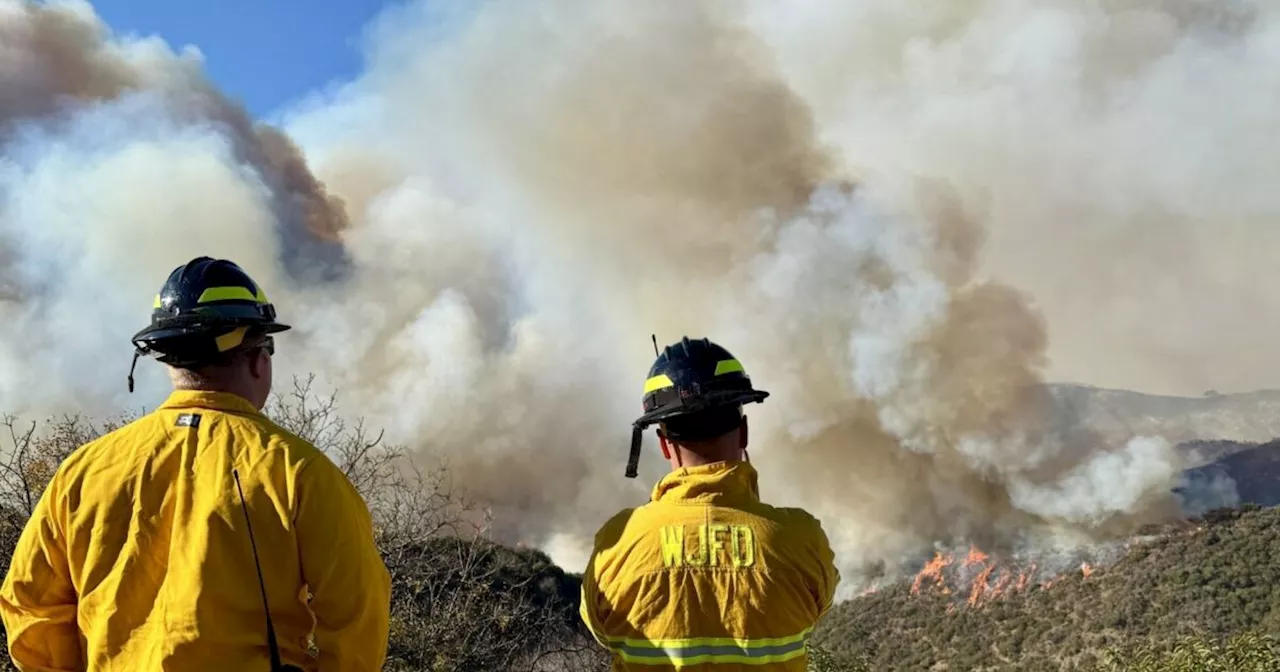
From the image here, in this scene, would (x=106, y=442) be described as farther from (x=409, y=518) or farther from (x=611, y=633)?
(x=409, y=518)

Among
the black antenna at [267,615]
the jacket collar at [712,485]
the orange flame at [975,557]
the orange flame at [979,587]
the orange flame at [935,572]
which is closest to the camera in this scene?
the black antenna at [267,615]

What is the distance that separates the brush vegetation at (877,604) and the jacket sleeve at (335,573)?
7345 mm

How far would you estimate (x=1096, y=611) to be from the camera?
35125 mm

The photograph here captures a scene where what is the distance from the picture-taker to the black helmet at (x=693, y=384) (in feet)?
9.11

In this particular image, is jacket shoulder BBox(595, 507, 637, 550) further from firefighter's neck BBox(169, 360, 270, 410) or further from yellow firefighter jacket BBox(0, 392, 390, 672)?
firefighter's neck BBox(169, 360, 270, 410)

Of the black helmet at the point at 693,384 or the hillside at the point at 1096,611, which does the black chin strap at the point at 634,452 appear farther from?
the hillside at the point at 1096,611

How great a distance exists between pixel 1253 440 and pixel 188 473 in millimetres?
83592

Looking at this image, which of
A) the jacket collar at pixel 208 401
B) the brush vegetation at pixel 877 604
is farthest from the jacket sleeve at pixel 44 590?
the brush vegetation at pixel 877 604

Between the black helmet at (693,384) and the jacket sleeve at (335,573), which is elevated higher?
the black helmet at (693,384)

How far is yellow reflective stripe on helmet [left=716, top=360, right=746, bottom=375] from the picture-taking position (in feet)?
9.49

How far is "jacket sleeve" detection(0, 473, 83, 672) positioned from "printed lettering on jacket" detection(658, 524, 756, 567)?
173cm

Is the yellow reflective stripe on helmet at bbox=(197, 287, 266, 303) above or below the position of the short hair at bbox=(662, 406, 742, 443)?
above

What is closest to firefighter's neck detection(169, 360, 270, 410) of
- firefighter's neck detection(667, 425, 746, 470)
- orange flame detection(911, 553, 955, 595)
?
firefighter's neck detection(667, 425, 746, 470)

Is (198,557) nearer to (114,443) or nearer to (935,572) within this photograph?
(114,443)
